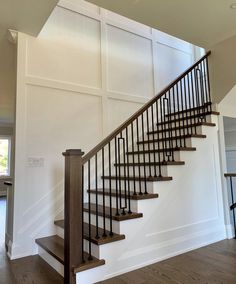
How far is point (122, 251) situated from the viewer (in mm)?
2475

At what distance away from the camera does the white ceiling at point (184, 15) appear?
8.91 feet

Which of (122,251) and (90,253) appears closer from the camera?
(90,253)

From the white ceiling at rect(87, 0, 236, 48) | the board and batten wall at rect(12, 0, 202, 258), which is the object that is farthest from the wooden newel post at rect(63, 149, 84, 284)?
the white ceiling at rect(87, 0, 236, 48)

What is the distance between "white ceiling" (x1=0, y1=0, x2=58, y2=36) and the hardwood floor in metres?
3.16

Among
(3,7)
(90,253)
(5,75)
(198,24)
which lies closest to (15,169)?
(90,253)

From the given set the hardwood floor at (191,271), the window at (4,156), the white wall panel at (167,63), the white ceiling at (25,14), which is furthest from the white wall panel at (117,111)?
the window at (4,156)

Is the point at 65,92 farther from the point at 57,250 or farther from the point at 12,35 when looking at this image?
the point at 57,250

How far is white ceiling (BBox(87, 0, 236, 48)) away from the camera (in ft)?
8.91

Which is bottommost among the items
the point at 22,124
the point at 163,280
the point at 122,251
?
the point at 163,280

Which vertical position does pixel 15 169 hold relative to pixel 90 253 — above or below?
above

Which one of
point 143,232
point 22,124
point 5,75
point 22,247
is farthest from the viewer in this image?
point 5,75

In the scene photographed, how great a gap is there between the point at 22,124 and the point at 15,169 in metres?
0.62

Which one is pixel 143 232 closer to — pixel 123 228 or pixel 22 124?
pixel 123 228

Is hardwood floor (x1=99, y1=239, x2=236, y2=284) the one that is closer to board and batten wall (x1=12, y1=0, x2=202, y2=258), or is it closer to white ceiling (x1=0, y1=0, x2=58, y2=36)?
board and batten wall (x1=12, y1=0, x2=202, y2=258)
